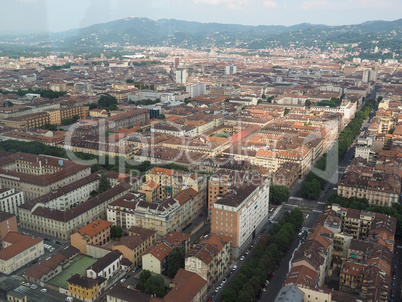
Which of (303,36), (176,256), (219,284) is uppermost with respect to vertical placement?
(303,36)

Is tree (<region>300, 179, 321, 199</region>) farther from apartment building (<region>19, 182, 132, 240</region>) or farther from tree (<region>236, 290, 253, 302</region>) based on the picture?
apartment building (<region>19, 182, 132, 240</region>)

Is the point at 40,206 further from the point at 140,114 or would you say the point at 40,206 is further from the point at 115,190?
the point at 140,114

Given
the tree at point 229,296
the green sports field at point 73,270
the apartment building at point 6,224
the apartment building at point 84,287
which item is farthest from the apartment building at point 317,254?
the apartment building at point 6,224

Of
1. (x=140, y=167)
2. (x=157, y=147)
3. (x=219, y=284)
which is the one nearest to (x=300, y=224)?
(x=219, y=284)

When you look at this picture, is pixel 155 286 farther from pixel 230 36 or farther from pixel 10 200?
pixel 230 36

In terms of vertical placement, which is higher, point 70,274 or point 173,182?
point 173,182
